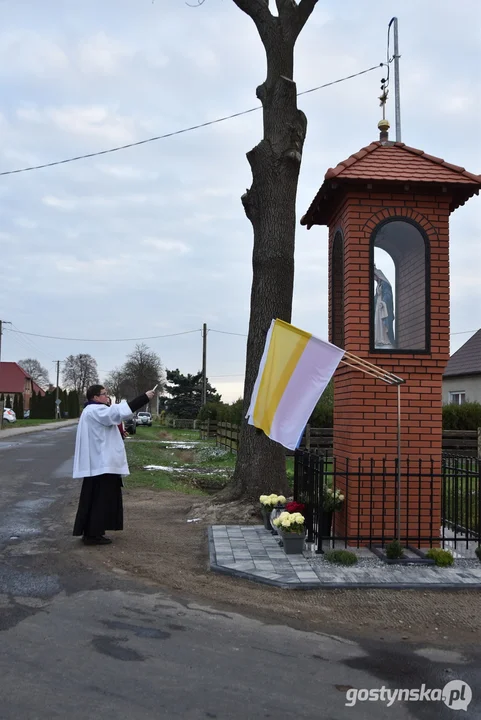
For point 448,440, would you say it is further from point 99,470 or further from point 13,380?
point 13,380

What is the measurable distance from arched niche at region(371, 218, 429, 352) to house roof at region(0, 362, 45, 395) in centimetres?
8984

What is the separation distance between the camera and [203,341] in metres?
52.7

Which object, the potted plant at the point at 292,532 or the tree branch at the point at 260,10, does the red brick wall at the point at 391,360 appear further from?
the tree branch at the point at 260,10

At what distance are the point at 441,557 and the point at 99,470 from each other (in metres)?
3.65

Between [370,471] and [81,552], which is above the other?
[370,471]

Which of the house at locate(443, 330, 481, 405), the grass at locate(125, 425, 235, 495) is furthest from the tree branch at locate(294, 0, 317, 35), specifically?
the house at locate(443, 330, 481, 405)

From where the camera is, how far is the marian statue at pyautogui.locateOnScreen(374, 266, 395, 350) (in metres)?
8.08

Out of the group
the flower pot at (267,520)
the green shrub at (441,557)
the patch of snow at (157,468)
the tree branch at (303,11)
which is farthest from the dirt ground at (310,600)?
the patch of snow at (157,468)

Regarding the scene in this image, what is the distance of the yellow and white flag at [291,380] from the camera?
6648 mm

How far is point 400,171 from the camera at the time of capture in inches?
299

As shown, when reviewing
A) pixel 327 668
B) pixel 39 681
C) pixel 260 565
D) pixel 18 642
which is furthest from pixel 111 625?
pixel 260 565

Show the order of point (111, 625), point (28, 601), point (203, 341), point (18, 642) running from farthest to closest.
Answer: point (203, 341), point (28, 601), point (111, 625), point (18, 642)

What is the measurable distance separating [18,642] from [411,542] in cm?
433

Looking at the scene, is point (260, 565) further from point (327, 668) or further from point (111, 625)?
point (327, 668)
